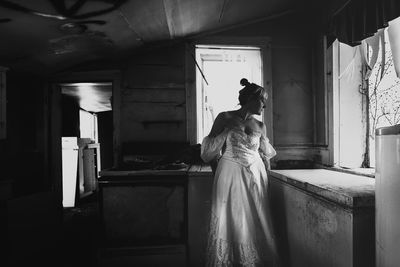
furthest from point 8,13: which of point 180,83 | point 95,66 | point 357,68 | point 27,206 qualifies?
point 357,68

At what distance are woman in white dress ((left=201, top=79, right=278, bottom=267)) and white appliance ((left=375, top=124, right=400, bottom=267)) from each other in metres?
1.35

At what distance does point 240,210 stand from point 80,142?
5.58 metres

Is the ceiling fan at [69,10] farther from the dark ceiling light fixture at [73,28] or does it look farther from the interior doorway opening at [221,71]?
the interior doorway opening at [221,71]

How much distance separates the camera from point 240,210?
103 inches

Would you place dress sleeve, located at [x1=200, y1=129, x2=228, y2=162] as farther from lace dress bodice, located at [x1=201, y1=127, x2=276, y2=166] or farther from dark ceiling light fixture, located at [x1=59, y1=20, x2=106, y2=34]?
dark ceiling light fixture, located at [x1=59, y1=20, x2=106, y2=34]

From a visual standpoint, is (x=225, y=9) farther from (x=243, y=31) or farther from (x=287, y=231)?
(x=287, y=231)

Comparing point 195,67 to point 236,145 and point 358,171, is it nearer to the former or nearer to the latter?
point 236,145

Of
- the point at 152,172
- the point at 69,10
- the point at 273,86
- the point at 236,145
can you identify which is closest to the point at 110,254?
the point at 152,172

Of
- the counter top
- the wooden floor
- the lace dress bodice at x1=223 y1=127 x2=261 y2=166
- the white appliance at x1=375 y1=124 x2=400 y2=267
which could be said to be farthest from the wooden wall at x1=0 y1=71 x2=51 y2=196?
the white appliance at x1=375 y1=124 x2=400 y2=267

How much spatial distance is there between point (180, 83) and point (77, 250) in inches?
121

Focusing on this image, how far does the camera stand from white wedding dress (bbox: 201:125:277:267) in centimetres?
259

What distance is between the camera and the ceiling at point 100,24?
226 cm

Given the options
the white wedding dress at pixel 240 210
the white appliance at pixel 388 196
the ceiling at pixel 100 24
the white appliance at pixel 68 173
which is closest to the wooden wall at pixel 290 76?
the ceiling at pixel 100 24

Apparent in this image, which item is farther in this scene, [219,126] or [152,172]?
[152,172]
